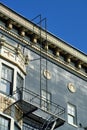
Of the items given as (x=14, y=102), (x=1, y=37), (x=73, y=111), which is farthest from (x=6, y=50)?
(x=73, y=111)

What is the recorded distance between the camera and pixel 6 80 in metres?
33.0

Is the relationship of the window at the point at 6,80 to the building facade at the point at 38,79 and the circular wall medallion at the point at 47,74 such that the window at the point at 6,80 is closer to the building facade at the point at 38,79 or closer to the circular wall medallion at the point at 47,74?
the building facade at the point at 38,79

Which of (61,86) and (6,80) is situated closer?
(6,80)

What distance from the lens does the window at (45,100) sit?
118 feet

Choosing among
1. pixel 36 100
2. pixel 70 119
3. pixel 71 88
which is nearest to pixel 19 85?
pixel 36 100

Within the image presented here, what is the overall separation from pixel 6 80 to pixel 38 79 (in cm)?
485

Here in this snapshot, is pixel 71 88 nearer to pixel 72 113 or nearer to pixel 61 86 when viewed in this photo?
pixel 61 86

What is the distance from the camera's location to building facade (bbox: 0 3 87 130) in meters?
32.8

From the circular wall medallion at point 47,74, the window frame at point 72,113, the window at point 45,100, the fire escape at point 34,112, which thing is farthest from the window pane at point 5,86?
the window frame at point 72,113

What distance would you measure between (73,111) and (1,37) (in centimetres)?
866

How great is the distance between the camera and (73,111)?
39.0 metres

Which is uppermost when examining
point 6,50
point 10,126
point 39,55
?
point 39,55

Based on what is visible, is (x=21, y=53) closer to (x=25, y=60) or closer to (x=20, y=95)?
(x=25, y=60)

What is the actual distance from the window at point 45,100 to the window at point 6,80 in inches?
142
